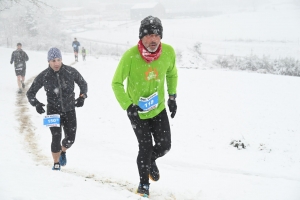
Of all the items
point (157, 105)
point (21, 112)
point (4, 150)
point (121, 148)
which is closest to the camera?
point (157, 105)

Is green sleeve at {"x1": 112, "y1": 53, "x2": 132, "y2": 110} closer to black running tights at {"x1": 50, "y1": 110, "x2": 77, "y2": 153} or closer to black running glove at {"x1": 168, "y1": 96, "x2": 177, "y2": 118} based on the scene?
black running glove at {"x1": 168, "y1": 96, "x2": 177, "y2": 118}

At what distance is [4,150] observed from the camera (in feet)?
17.8

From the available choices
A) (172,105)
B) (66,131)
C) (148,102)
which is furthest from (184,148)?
(148,102)

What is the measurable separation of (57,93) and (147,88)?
1792mm

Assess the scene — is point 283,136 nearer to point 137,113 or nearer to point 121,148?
point 121,148

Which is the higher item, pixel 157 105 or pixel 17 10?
pixel 17 10

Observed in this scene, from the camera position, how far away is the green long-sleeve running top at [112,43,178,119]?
11.2ft

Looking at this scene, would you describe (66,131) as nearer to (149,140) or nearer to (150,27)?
(149,140)

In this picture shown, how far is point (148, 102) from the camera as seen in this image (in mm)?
3574

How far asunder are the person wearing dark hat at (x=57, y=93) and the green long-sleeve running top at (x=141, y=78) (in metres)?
1.39

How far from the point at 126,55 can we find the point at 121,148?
4.34 meters

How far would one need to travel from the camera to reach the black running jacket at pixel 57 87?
4.50m

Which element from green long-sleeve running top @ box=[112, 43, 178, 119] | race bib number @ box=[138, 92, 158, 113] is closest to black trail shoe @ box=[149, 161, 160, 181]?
green long-sleeve running top @ box=[112, 43, 178, 119]

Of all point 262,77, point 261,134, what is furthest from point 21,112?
point 262,77
